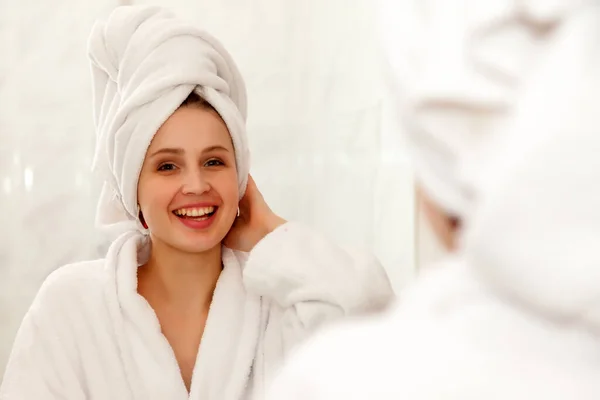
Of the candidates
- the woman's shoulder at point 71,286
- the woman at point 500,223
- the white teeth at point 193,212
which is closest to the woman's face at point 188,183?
the white teeth at point 193,212

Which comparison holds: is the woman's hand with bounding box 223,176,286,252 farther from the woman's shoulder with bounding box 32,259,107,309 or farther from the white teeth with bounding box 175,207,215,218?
the woman's shoulder with bounding box 32,259,107,309

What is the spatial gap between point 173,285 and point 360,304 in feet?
1.14

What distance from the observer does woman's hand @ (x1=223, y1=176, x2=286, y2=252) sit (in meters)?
1.23

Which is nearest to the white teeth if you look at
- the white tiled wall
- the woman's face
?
the woman's face

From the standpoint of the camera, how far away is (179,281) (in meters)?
1.21

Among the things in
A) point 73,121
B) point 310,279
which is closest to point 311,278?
point 310,279

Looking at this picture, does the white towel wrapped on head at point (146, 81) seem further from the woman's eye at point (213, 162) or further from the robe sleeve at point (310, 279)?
the robe sleeve at point (310, 279)

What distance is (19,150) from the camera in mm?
1731

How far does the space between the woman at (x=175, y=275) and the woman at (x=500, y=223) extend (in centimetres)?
72

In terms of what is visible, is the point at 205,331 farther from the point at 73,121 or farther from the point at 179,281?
the point at 73,121

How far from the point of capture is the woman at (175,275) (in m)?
1.09

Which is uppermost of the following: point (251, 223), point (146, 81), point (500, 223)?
point (500, 223)

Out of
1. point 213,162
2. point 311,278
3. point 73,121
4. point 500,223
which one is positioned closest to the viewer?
point 500,223

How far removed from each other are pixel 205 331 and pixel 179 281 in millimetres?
109
